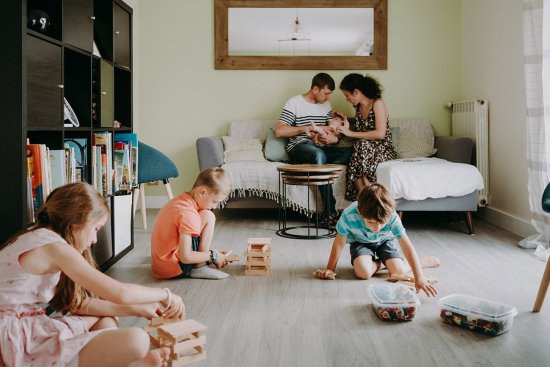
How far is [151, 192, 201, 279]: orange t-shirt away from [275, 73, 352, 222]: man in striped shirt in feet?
6.11

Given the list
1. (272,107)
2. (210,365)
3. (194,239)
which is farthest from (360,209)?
(272,107)

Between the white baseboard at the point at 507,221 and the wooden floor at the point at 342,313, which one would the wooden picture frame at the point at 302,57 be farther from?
the wooden floor at the point at 342,313

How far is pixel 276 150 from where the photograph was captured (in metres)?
4.74

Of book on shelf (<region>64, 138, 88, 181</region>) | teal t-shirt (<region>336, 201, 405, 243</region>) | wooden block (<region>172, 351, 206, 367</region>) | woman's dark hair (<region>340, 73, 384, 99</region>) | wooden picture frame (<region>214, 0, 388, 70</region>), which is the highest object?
wooden picture frame (<region>214, 0, 388, 70</region>)

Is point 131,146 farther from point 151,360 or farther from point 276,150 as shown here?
point 151,360

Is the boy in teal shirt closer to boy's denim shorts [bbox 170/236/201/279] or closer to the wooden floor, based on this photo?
the wooden floor

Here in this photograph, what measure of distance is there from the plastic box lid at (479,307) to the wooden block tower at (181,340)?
95 cm

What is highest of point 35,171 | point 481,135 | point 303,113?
point 303,113

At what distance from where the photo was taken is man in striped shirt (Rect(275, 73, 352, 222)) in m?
4.49

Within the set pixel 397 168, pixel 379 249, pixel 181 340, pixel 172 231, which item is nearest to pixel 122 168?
pixel 172 231

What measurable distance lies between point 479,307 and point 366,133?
97.7 inches

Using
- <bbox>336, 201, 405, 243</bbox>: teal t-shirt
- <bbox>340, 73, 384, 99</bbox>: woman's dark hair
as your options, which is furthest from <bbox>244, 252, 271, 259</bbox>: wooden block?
<bbox>340, 73, 384, 99</bbox>: woman's dark hair

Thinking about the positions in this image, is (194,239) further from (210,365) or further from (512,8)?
(512,8)

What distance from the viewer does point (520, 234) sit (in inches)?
151
